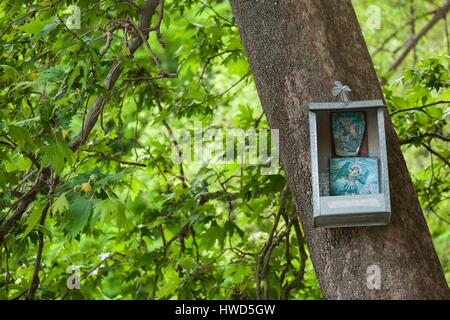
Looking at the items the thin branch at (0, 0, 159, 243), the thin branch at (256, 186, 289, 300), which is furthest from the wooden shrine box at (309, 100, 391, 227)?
the thin branch at (256, 186, 289, 300)

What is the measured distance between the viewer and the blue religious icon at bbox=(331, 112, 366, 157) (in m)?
2.28

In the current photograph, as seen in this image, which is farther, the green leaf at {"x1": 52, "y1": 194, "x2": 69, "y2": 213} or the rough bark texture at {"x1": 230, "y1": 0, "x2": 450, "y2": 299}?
the green leaf at {"x1": 52, "y1": 194, "x2": 69, "y2": 213}

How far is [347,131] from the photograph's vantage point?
2.28 m

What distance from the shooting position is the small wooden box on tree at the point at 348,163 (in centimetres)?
213

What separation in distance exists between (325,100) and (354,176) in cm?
24

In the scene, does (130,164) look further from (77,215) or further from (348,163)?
(348,163)

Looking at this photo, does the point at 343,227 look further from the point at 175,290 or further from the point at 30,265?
the point at 30,265

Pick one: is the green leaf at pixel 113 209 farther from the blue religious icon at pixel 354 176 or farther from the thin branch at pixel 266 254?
the thin branch at pixel 266 254

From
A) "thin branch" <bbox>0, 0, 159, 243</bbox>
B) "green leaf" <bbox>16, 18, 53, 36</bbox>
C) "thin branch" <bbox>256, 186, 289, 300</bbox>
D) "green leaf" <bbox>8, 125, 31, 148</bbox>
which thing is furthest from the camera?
"thin branch" <bbox>256, 186, 289, 300</bbox>

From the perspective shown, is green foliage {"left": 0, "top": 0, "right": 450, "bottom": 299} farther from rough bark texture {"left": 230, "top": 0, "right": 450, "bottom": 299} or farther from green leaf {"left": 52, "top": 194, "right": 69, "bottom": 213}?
rough bark texture {"left": 230, "top": 0, "right": 450, "bottom": 299}

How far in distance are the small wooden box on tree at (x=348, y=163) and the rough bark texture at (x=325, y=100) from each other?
47 millimetres

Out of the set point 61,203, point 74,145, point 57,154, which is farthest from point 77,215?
point 74,145

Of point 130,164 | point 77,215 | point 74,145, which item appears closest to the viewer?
point 77,215
